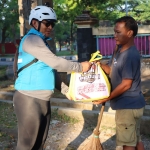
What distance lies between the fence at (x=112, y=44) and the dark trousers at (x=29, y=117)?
7.82 meters

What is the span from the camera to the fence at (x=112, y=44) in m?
10.1

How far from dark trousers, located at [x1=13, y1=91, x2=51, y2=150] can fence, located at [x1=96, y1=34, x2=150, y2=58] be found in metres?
7.82

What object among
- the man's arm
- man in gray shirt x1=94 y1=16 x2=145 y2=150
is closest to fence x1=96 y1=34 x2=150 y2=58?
man in gray shirt x1=94 y1=16 x2=145 y2=150

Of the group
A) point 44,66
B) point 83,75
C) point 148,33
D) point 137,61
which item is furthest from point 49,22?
point 148,33

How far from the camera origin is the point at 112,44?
34.0ft

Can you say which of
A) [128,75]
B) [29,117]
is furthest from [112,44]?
[29,117]

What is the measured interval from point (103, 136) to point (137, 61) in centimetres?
208

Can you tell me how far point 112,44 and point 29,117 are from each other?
8.03 metres

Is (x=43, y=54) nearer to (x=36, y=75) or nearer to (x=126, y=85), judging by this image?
(x=36, y=75)

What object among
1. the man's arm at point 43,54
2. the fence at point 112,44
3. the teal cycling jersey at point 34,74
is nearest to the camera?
the man's arm at point 43,54

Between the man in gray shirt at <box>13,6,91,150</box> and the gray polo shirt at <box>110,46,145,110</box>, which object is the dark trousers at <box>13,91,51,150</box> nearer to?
the man in gray shirt at <box>13,6,91,150</box>

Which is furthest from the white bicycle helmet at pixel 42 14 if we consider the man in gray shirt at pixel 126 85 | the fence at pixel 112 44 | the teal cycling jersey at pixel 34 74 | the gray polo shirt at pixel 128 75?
the fence at pixel 112 44

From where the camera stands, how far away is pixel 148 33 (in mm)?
10062

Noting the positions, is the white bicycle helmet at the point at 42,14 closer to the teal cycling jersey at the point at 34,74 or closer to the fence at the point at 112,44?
the teal cycling jersey at the point at 34,74
